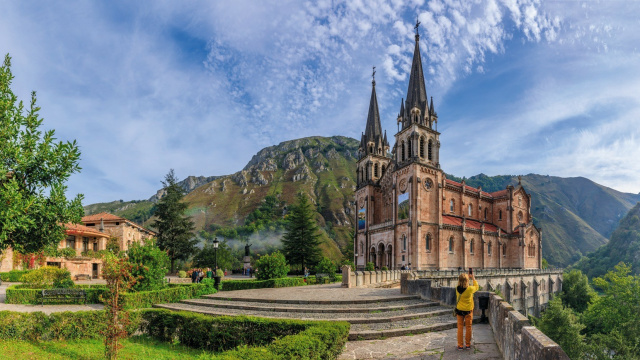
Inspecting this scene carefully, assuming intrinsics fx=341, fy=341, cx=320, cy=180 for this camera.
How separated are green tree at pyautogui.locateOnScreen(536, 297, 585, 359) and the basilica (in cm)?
1185

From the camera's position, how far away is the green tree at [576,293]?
164 ft

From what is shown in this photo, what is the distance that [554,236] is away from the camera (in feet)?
481

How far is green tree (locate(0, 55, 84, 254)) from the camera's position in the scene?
9.43m

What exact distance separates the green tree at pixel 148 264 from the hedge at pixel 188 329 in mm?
6909

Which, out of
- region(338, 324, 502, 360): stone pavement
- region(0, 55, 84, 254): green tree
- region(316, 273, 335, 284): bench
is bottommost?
region(316, 273, 335, 284): bench

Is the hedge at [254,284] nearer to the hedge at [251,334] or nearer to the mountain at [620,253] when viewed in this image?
the hedge at [251,334]

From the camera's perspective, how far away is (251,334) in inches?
372

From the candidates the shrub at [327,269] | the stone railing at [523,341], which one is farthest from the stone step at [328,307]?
the shrub at [327,269]

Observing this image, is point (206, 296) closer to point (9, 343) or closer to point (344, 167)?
point (9, 343)

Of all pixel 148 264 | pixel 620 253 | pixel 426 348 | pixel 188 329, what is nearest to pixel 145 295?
pixel 148 264

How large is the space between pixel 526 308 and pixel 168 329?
4036 centimetres

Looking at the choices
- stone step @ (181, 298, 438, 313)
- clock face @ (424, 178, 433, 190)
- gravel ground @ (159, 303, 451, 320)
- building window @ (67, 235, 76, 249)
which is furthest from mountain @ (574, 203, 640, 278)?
building window @ (67, 235, 76, 249)

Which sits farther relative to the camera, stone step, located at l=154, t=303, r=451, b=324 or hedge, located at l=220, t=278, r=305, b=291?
hedge, located at l=220, t=278, r=305, b=291

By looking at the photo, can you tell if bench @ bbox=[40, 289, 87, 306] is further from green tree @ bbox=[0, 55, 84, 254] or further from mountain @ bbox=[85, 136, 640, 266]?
mountain @ bbox=[85, 136, 640, 266]
